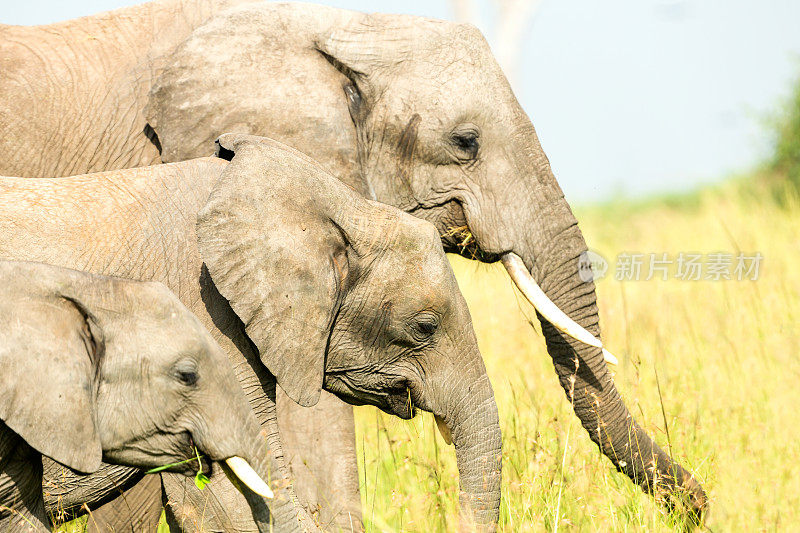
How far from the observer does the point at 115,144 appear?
5.74m

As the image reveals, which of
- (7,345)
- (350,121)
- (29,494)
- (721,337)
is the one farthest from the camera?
(721,337)

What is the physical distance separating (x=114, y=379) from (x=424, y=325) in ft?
4.20

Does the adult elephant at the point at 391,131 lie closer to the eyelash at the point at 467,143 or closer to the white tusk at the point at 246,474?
the eyelash at the point at 467,143

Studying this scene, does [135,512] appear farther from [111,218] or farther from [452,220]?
[452,220]

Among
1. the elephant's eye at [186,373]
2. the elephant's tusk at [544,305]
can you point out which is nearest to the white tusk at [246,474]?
the elephant's eye at [186,373]

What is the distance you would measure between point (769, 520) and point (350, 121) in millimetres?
2385

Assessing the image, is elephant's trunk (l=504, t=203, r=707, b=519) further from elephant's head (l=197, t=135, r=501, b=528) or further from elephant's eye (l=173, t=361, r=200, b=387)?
elephant's eye (l=173, t=361, r=200, b=387)

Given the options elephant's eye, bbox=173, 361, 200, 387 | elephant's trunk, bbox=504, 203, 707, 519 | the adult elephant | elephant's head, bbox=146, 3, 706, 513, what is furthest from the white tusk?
elephant's head, bbox=146, 3, 706, 513

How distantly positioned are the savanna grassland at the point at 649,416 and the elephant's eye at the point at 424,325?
0.64 metres

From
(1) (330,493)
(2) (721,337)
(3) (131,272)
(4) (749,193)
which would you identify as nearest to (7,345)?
(3) (131,272)

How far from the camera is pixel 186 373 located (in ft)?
11.3

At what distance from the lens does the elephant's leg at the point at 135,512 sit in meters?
5.26

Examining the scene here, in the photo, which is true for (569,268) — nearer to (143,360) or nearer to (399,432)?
(399,432)

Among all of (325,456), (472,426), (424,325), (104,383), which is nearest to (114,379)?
(104,383)
